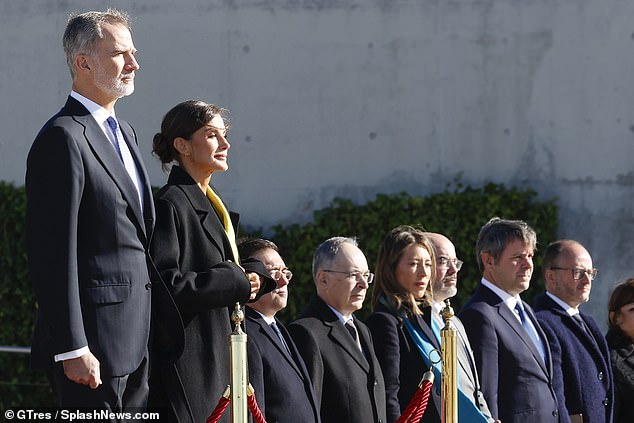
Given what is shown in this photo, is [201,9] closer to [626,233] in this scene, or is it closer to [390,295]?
[626,233]

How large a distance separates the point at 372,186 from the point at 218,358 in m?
6.58

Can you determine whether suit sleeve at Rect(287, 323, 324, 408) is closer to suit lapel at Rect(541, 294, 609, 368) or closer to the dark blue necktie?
the dark blue necktie

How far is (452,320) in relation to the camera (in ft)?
23.6

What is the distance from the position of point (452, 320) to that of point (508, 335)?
0.41 meters

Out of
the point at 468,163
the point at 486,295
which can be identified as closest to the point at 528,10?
the point at 468,163

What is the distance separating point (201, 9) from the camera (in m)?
12.4

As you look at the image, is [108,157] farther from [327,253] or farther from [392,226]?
[392,226]

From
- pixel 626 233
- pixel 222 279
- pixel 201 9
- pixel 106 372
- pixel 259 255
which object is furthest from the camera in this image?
pixel 201 9

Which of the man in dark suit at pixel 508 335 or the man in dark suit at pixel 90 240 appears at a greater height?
the man in dark suit at pixel 90 240

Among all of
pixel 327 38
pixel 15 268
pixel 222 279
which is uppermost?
pixel 327 38

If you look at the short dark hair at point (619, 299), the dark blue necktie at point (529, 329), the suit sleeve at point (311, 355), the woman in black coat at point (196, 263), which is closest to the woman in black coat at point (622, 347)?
the short dark hair at point (619, 299)

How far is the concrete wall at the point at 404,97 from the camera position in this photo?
1155 cm

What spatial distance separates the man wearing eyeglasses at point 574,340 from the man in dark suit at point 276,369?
194cm

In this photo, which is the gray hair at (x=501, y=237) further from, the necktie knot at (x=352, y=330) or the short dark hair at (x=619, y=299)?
the necktie knot at (x=352, y=330)
